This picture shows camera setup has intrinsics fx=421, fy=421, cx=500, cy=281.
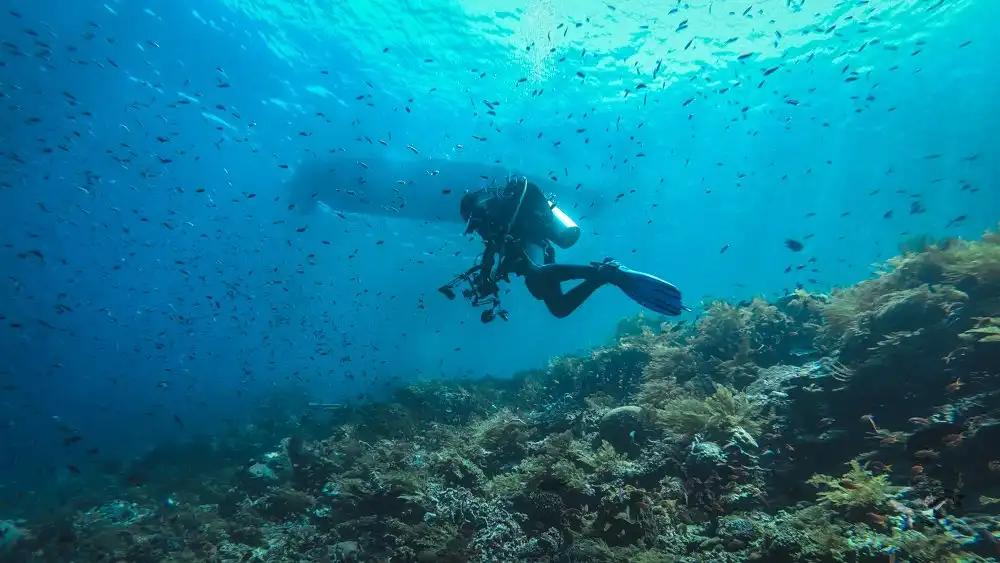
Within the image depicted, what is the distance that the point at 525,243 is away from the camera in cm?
802

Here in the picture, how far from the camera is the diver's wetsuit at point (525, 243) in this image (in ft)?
22.2

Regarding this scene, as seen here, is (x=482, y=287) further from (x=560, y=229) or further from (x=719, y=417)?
(x=719, y=417)

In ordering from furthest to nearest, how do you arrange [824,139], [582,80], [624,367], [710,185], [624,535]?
[710,185] → [824,139] → [582,80] → [624,367] → [624,535]

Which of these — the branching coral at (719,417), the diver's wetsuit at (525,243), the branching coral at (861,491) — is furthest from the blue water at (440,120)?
the branching coral at (861,491)

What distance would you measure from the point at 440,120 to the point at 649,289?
19.4 meters

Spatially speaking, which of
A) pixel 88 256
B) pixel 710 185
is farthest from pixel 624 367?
pixel 88 256

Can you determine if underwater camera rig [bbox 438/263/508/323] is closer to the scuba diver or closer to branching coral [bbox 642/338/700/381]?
the scuba diver

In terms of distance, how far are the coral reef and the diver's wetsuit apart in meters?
1.99

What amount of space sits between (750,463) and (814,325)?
191 inches

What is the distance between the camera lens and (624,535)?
4.01 metres

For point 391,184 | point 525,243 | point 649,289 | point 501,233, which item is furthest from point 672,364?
point 391,184

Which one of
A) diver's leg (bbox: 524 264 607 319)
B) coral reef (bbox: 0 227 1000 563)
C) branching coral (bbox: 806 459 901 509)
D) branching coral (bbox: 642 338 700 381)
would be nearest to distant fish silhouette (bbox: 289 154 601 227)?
branching coral (bbox: 642 338 700 381)

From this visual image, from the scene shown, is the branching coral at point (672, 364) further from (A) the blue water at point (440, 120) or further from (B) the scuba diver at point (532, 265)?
(A) the blue water at point (440, 120)

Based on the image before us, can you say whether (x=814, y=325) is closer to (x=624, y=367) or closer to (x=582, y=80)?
(x=624, y=367)
